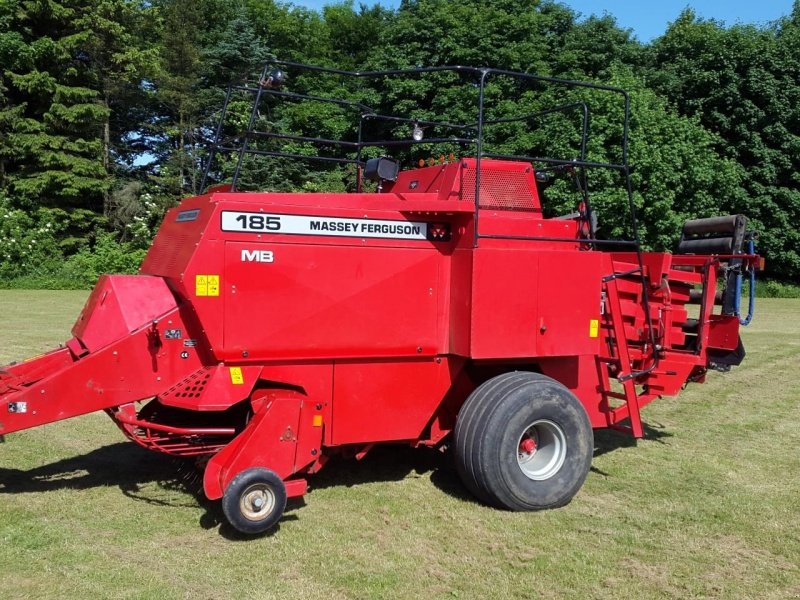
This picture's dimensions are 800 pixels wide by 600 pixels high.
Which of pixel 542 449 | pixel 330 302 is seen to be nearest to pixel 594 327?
pixel 542 449

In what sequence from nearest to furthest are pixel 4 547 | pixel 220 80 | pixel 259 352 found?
pixel 4 547
pixel 259 352
pixel 220 80

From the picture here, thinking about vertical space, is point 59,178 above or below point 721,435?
above

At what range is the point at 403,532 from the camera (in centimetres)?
488

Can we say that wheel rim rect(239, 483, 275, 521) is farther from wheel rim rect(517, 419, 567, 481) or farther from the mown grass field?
wheel rim rect(517, 419, 567, 481)

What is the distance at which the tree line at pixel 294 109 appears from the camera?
26469mm

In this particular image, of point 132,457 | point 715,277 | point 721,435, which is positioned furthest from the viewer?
point 721,435

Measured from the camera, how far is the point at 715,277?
22.8 ft

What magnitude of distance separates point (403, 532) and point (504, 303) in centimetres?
168

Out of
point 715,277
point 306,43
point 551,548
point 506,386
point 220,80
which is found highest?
point 306,43

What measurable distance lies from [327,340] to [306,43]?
121 feet

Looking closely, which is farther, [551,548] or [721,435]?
[721,435]

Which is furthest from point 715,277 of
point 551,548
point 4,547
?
point 4,547

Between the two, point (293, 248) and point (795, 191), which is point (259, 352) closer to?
point (293, 248)

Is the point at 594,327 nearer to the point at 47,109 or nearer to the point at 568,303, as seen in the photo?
the point at 568,303
